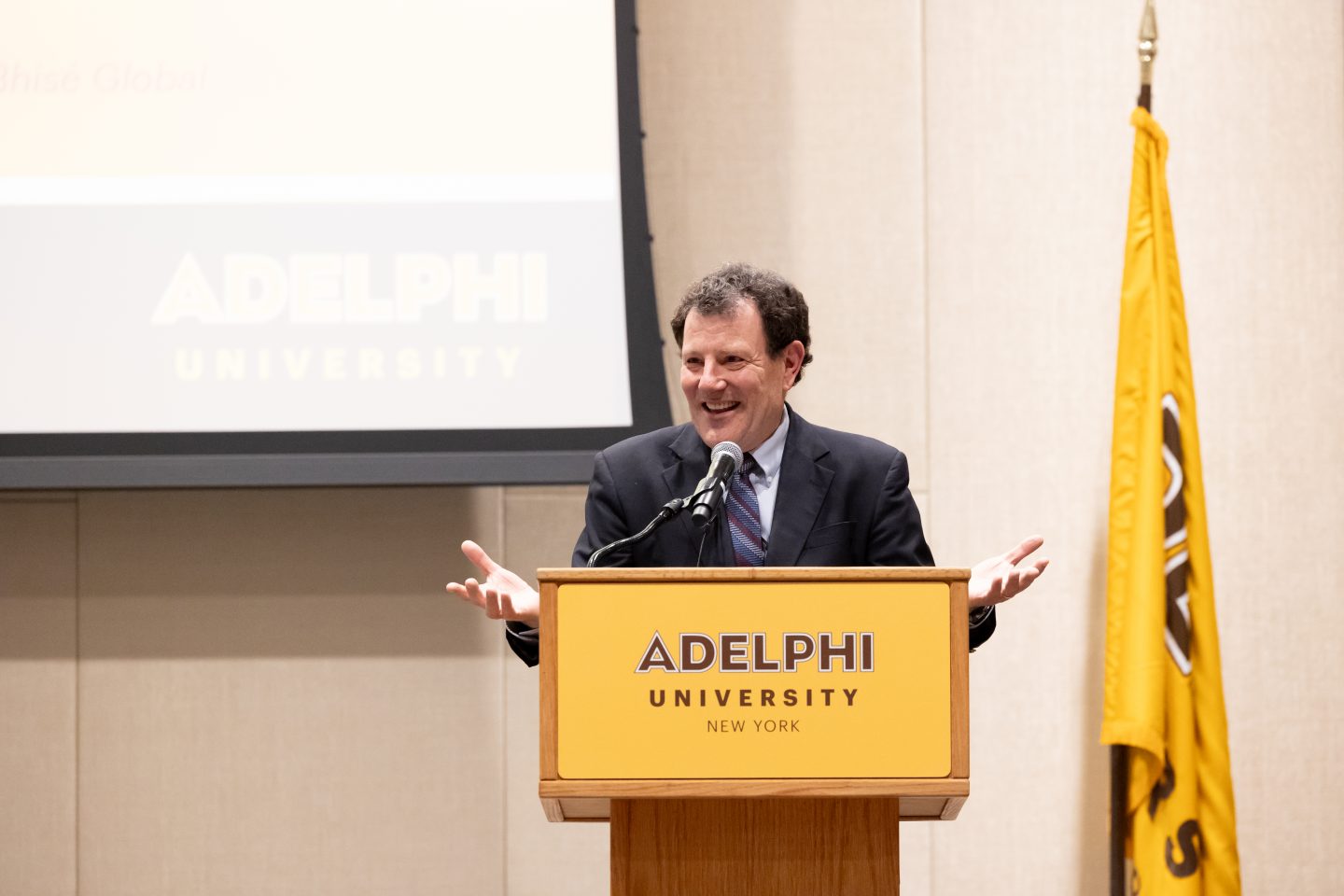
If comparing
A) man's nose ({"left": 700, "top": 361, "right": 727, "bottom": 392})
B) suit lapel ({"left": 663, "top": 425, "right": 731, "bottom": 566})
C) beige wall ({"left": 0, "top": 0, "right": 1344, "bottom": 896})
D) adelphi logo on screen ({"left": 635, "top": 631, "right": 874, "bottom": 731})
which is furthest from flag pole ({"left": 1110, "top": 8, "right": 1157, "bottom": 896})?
adelphi logo on screen ({"left": 635, "top": 631, "right": 874, "bottom": 731})

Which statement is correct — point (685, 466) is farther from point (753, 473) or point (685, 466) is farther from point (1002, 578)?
point (1002, 578)

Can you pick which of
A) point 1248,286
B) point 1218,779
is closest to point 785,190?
point 1248,286

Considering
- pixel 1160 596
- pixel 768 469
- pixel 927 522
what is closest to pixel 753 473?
pixel 768 469

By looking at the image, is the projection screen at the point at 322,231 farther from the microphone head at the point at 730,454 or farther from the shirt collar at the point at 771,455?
the microphone head at the point at 730,454

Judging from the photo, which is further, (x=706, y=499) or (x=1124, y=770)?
(x=1124, y=770)

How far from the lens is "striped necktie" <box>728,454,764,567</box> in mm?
2057

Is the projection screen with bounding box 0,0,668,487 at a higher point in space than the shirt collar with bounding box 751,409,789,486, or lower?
higher

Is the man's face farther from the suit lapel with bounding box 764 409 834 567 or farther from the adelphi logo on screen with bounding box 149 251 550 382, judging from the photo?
the adelphi logo on screen with bounding box 149 251 550 382

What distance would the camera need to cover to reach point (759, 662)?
159 cm

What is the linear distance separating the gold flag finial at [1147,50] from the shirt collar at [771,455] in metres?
1.43

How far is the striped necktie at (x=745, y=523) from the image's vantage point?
2.06 meters

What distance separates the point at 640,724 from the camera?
1.58 m

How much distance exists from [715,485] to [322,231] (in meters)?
1.89

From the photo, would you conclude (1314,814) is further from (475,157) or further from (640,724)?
(475,157)
